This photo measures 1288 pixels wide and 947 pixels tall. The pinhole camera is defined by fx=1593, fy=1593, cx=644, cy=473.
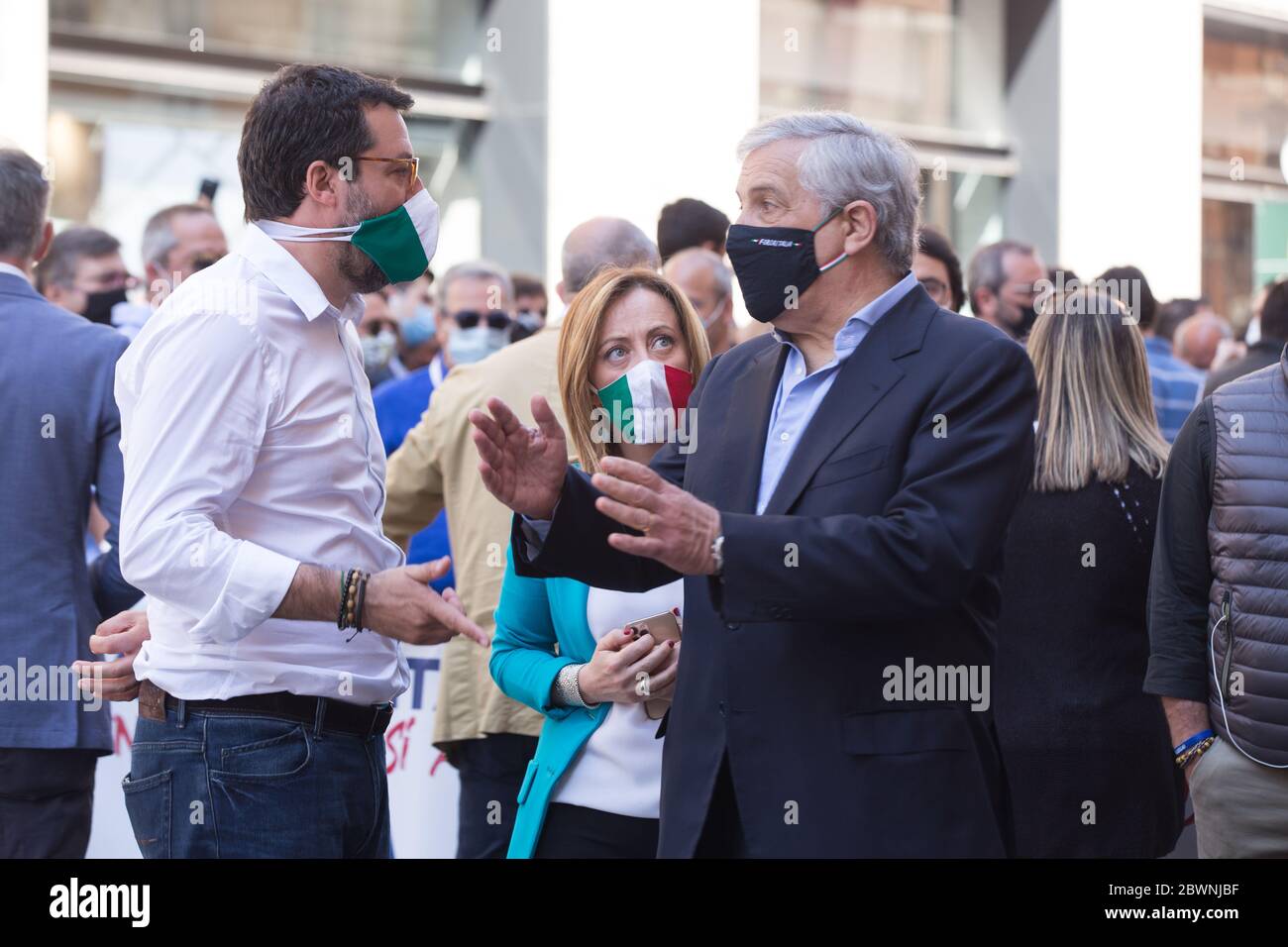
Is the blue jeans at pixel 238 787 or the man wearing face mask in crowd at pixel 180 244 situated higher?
the man wearing face mask in crowd at pixel 180 244

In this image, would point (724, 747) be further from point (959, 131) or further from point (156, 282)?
point (959, 131)

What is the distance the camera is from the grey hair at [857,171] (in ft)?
9.78

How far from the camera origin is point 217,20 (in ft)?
34.5

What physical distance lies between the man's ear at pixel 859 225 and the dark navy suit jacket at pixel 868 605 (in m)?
0.15

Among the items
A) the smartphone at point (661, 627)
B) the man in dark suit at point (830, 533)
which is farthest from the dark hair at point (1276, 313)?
the smartphone at point (661, 627)

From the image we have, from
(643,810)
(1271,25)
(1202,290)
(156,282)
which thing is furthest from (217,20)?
(1271,25)

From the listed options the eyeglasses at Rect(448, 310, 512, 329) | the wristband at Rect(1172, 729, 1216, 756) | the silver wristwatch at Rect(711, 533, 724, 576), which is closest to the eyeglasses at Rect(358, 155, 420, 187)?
the silver wristwatch at Rect(711, 533, 724, 576)

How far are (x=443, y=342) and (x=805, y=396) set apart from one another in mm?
4555

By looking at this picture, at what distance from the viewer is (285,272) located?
3.02 meters

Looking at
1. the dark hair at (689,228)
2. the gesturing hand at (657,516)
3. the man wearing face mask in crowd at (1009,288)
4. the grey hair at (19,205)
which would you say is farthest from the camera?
the man wearing face mask in crowd at (1009,288)

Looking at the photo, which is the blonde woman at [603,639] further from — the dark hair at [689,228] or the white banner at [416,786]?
the dark hair at [689,228]

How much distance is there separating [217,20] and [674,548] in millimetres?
8979

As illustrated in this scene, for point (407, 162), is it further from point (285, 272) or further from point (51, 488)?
point (51, 488)

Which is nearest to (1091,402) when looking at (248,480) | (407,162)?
(407,162)
